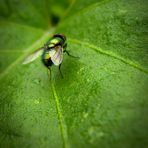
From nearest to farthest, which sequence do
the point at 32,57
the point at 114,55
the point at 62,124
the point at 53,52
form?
the point at 62,124 < the point at 114,55 < the point at 53,52 < the point at 32,57

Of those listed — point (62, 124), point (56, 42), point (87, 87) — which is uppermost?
point (56, 42)

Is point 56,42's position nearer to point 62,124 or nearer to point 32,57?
point 32,57

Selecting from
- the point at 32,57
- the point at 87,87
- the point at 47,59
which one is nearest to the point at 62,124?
the point at 87,87

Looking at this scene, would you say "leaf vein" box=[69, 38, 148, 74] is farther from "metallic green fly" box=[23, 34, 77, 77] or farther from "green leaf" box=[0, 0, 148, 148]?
"metallic green fly" box=[23, 34, 77, 77]

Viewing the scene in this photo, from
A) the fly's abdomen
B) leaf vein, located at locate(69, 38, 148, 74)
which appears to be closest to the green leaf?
leaf vein, located at locate(69, 38, 148, 74)

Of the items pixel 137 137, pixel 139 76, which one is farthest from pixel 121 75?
pixel 137 137

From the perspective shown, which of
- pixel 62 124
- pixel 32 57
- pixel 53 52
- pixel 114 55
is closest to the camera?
pixel 62 124
